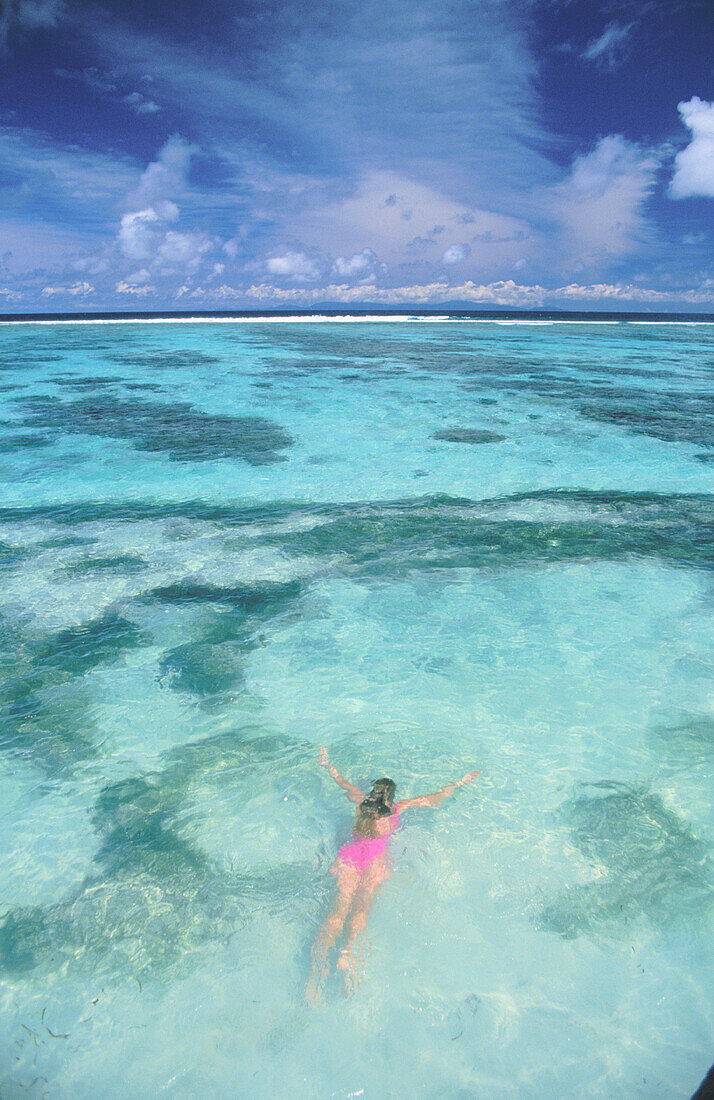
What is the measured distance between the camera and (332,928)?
4.01 m

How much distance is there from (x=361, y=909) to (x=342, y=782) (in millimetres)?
1106

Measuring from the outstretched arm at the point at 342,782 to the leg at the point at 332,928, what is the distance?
624mm

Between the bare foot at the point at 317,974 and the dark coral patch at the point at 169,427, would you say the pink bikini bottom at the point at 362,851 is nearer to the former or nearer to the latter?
the bare foot at the point at 317,974

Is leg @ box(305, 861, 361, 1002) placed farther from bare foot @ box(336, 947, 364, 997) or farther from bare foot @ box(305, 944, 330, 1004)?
bare foot @ box(336, 947, 364, 997)

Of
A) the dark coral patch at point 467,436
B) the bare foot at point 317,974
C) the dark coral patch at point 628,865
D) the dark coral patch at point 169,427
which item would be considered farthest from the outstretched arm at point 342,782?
the dark coral patch at point 467,436

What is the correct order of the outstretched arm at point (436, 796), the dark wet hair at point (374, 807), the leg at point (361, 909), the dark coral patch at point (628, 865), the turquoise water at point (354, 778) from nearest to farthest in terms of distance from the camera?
the turquoise water at point (354, 778)
the leg at point (361, 909)
the dark coral patch at point (628, 865)
the dark wet hair at point (374, 807)
the outstretched arm at point (436, 796)

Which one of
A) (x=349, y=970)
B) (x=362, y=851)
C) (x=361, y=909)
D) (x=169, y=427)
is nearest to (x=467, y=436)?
(x=169, y=427)

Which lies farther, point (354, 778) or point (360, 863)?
point (354, 778)

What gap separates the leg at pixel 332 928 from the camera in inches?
146

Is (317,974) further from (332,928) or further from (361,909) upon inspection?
(361,909)

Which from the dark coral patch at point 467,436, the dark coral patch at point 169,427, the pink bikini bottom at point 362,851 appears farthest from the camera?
the dark coral patch at point 467,436

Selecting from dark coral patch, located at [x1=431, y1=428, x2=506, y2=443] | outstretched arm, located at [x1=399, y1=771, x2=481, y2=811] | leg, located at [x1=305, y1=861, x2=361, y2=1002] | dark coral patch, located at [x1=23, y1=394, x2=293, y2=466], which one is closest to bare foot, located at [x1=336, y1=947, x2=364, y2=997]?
leg, located at [x1=305, y1=861, x2=361, y2=1002]

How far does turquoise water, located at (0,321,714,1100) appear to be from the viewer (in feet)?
11.4

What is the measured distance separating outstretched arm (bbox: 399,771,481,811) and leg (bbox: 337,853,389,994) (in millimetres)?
522
